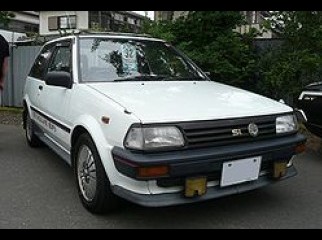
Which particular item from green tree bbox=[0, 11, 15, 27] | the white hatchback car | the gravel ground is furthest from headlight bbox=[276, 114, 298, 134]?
green tree bbox=[0, 11, 15, 27]

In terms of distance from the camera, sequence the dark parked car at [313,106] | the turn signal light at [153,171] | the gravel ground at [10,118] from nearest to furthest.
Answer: the turn signal light at [153,171] → the dark parked car at [313,106] → the gravel ground at [10,118]

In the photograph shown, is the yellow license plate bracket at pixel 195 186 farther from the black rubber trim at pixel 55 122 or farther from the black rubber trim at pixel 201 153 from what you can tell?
the black rubber trim at pixel 55 122

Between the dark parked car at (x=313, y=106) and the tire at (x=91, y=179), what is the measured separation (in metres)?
2.79

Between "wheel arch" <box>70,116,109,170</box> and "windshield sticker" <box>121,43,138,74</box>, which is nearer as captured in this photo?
"wheel arch" <box>70,116,109,170</box>

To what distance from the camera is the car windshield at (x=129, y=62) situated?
4078 millimetres

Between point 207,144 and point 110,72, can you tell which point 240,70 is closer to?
point 110,72

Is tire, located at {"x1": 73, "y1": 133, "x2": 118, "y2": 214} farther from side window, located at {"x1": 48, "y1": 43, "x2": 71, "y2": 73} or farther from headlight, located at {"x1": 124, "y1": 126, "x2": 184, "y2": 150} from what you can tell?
side window, located at {"x1": 48, "y1": 43, "x2": 71, "y2": 73}

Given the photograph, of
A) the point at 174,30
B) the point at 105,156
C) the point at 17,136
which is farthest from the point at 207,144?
the point at 174,30

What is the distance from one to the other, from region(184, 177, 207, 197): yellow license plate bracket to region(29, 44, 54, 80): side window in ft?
9.81

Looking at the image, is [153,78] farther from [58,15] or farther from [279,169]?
[58,15]

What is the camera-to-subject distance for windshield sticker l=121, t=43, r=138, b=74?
4221mm

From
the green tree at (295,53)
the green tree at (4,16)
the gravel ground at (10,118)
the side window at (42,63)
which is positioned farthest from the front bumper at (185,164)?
the green tree at (4,16)

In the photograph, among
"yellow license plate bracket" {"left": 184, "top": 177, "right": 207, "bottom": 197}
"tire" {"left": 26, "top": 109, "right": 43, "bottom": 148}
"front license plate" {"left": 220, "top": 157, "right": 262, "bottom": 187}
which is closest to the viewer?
"yellow license plate bracket" {"left": 184, "top": 177, "right": 207, "bottom": 197}

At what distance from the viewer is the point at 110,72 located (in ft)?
13.4
